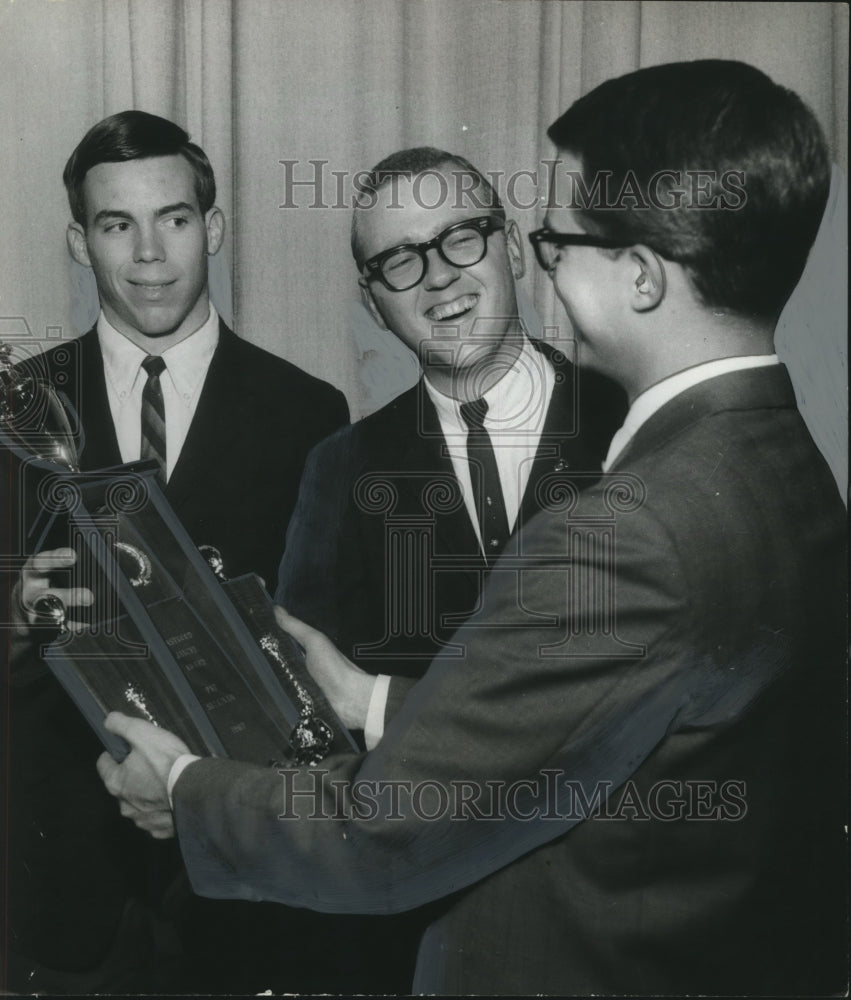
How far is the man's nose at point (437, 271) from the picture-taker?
192 centimetres

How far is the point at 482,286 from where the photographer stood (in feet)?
6.36

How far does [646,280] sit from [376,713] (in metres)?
0.89

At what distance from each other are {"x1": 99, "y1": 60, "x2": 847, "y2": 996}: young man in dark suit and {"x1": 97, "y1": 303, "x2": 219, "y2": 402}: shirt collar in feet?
1.59

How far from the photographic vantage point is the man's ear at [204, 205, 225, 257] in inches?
77.3

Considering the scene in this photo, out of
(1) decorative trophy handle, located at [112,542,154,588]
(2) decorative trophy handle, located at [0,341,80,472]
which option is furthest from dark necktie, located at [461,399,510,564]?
(2) decorative trophy handle, located at [0,341,80,472]

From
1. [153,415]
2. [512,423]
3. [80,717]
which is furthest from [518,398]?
[80,717]

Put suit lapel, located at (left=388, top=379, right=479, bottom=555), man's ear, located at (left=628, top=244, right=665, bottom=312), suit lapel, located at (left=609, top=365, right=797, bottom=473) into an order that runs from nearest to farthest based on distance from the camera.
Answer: suit lapel, located at (left=609, top=365, right=797, bottom=473)
man's ear, located at (left=628, top=244, right=665, bottom=312)
suit lapel, located at (left=388, top=379, right=479, bottom=555)

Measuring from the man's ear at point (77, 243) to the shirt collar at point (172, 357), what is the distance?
0.35ft

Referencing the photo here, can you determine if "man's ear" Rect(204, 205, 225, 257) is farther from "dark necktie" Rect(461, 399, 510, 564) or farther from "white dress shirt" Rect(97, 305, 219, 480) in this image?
"dark necktie" Rect(461, 399, 510, 564)

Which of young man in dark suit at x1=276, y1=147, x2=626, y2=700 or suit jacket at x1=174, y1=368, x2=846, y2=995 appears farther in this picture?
young man in dark suit at x1=276, y1=147, x2=626, y2=700

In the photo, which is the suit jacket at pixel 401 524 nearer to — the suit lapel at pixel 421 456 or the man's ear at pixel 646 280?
the suit lapel at pixel 421 456

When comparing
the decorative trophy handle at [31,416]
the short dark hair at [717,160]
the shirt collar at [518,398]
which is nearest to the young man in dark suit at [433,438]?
the shirt collar at [518,398]

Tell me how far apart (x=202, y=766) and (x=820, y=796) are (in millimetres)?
1121

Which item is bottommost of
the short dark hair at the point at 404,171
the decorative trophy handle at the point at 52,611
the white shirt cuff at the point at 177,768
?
the white shirt cuff at the point at 177,768
